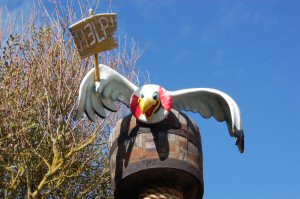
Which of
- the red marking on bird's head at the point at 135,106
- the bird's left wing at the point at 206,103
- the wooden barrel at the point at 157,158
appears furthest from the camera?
the bird's left wing at the point at 206,103

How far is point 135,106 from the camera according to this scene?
2.91 m

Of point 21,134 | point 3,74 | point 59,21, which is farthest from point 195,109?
point 59,21

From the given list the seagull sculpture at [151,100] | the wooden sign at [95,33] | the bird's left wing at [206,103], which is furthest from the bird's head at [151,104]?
the wooden sign at [95,33]

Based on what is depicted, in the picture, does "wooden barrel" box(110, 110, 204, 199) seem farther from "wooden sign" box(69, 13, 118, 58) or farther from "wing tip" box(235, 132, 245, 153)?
"wooden sign" box(69, 13, 118, 58)

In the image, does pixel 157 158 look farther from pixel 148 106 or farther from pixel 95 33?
pixel 95 33

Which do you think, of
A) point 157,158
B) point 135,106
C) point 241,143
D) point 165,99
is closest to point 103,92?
point 135,106

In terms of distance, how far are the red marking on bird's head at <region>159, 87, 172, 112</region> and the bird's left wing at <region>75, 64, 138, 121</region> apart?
183mm

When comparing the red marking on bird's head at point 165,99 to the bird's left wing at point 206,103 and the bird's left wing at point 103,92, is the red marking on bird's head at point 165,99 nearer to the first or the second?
the bird's left wing at point 206,103

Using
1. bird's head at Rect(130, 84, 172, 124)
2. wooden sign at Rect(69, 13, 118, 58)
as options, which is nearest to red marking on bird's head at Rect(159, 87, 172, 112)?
bird's head at Rect(130, 84, 172, 124)

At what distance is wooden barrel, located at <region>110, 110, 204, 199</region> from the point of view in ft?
9.10

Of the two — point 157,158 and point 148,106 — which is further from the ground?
point 148,106

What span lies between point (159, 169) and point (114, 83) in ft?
2.07

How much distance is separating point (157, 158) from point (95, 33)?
798 mm

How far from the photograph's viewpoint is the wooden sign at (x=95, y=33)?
293 centimetres
